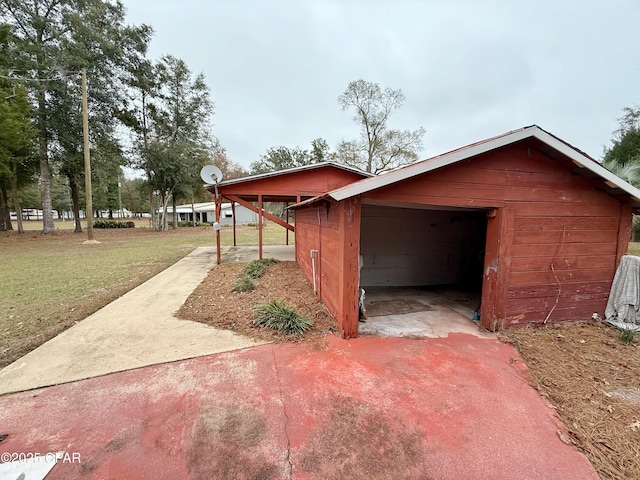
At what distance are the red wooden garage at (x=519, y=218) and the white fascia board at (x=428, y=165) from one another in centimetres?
1

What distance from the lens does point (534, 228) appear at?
390 centimetres

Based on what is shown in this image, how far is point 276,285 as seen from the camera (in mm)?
6191

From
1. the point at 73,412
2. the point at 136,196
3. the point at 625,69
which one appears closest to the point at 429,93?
the point at 625,69

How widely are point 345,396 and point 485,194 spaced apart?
340 cm

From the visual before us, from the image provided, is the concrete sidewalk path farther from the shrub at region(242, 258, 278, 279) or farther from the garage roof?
the garage roof

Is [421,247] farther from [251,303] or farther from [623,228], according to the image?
[251,303]

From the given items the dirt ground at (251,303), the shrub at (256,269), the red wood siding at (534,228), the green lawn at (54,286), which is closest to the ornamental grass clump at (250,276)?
the shrub at (256,269)

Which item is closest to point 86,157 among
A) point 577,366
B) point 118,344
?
point 118,344

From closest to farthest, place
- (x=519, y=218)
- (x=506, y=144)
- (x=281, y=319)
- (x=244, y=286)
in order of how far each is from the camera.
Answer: (x=506, y=144), (x=519, y=218), (x=281, y=319), (x=244, y=286)

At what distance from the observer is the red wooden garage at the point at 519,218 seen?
3.48 meters

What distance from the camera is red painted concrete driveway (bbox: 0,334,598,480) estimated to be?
5.83ft

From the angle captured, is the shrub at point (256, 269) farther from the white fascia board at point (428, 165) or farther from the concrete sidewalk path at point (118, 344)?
the white fascia board at point (428, 165)

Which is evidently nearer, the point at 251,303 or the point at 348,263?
the point at 348,263

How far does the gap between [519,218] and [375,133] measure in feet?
72.3
